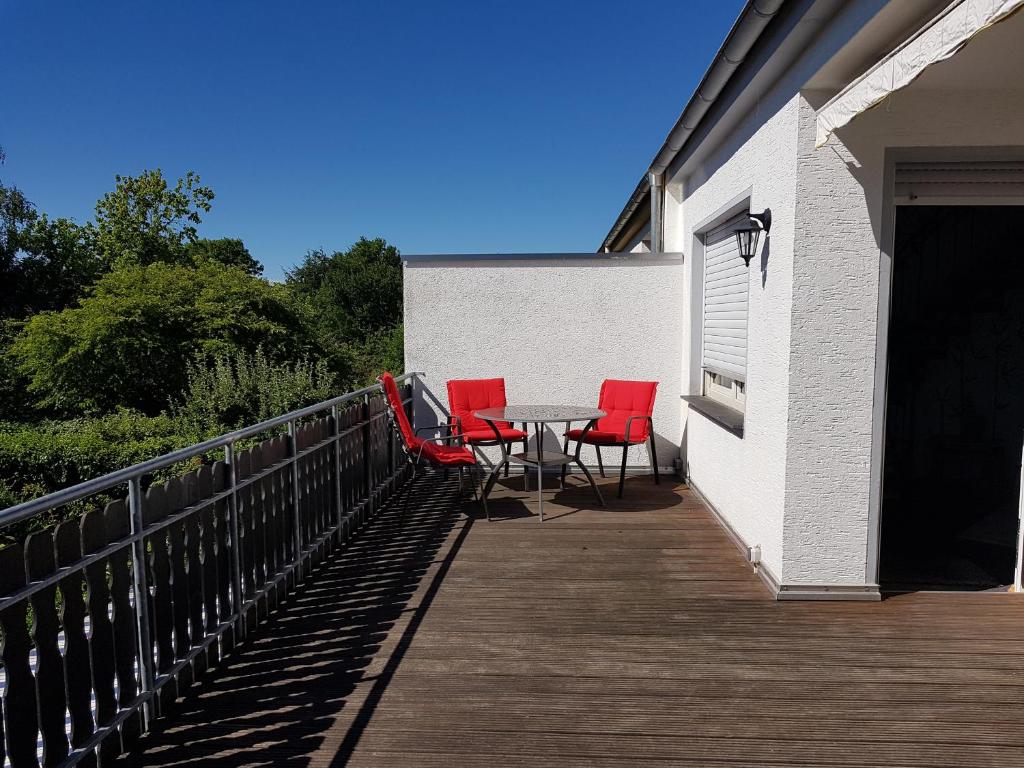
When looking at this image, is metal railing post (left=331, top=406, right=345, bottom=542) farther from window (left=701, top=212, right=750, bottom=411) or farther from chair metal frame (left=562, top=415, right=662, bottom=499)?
window (left=701, top=212, right=750, bottom=411)

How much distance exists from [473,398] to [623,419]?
1.46 meters

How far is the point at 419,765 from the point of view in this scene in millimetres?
2156

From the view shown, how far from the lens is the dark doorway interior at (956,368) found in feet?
18.4

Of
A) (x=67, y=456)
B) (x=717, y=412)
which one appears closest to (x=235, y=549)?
(x=717, y=412)

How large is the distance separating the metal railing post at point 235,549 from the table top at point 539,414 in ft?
8.72

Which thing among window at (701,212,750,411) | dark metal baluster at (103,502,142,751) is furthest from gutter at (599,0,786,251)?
dark metal baluster at (103,502,142,751)

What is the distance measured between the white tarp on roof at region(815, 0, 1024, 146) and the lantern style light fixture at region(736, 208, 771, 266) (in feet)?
2.48

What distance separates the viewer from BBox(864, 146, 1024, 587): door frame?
331 cm

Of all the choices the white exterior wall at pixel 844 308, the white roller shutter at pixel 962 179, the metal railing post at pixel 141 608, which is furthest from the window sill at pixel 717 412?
the metal railing post at pixel 141 608

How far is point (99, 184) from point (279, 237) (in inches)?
481

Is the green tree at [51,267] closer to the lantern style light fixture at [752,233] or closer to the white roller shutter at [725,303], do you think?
the white roller shutter at [725,303]

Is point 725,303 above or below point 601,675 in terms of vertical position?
above

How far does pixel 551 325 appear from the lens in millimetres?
6895

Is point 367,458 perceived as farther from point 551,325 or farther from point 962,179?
point 962,179
